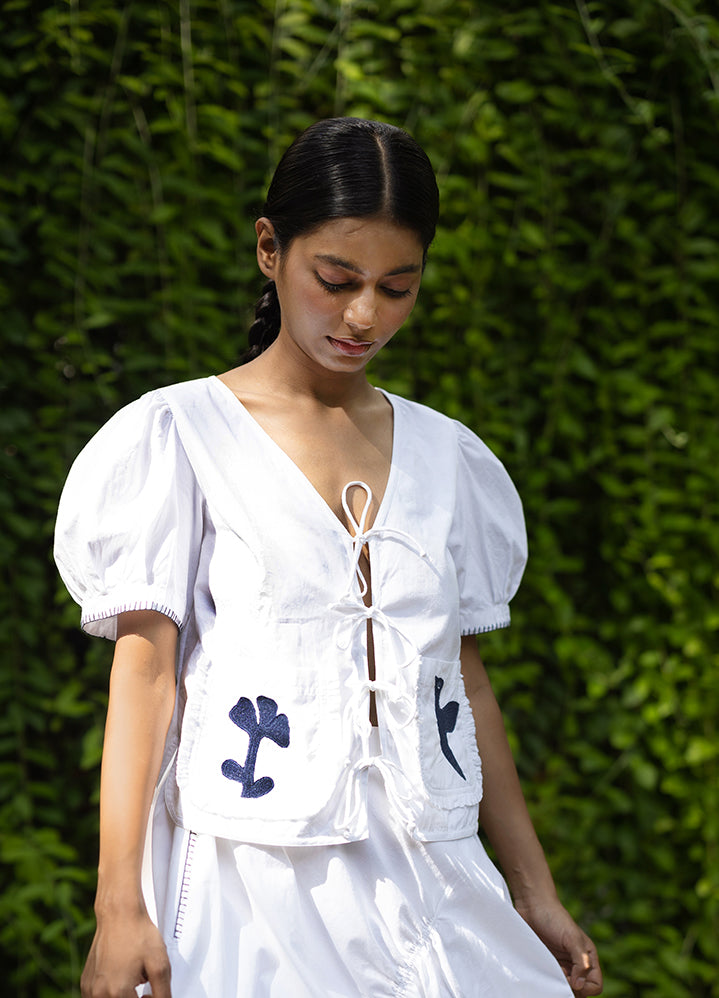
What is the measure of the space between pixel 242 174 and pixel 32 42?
0.41 m

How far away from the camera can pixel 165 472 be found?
1.03 m

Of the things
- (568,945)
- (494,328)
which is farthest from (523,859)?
(494,328)

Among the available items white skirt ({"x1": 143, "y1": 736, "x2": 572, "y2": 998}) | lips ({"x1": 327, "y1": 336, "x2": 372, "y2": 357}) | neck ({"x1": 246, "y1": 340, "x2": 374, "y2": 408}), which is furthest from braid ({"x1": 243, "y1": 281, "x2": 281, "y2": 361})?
white skirt ({"x1": 143, "y1": 736, "x2": 572, "y2": 998})

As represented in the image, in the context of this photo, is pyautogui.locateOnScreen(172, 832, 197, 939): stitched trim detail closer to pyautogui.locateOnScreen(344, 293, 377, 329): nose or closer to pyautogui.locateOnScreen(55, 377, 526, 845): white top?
pyautogui.locateOnScreen(55, 377, 526, 845): white top

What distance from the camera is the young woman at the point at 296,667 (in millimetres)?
960

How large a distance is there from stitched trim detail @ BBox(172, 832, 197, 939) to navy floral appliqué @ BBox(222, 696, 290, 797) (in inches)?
2.9

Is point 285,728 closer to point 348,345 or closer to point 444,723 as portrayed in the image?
point 444,723

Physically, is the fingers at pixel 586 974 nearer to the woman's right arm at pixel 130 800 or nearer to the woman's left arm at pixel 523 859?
the woman's left arm at pixel 523 859

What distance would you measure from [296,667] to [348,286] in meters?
0.36

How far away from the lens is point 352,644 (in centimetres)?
103

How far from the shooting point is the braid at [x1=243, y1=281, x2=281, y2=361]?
1.26m

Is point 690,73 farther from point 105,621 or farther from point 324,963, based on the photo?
point 324,963

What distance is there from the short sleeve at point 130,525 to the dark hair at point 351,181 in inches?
9.7

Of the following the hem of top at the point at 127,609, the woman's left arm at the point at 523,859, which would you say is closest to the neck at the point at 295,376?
the hem of top at the point at 127,609
